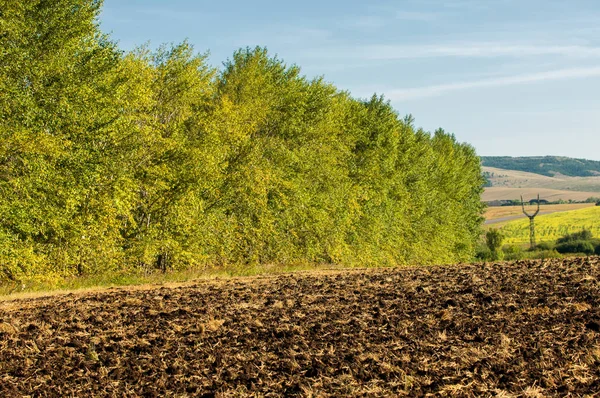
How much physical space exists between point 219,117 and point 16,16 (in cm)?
1363

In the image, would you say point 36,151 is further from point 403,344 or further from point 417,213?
point 417,213

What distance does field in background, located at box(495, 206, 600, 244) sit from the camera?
141750mm

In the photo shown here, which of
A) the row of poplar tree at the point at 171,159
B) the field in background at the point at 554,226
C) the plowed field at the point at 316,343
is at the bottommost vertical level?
the field in background at the point at 554,226

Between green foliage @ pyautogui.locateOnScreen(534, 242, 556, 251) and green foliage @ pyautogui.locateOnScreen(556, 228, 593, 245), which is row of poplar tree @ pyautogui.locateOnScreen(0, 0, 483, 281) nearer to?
green foliage @ pyautogui.locateOnScreen(534, 242, 556, 251)

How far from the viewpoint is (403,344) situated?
12.6 m

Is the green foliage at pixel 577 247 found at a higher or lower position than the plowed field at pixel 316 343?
lower

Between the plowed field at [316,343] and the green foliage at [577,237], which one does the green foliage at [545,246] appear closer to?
the green foliage at [577,237]

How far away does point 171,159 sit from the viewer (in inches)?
1363

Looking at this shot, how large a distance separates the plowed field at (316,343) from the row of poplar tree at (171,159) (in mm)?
7958

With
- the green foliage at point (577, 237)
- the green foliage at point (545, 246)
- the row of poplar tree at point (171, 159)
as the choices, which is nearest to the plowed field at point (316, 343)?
the row of poplar tree at point (171, 159)

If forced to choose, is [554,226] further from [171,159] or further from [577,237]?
[171,159]

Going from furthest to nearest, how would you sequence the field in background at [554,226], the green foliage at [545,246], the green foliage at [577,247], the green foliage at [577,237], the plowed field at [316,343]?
the field in background at [554,226] → the green foliage at [577,237] → the green foliage at [545,246] → the green foliage at [577,247] → the plowed field at [316,343]

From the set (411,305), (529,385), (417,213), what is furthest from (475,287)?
(417,213)

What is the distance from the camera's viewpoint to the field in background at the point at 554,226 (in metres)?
142
